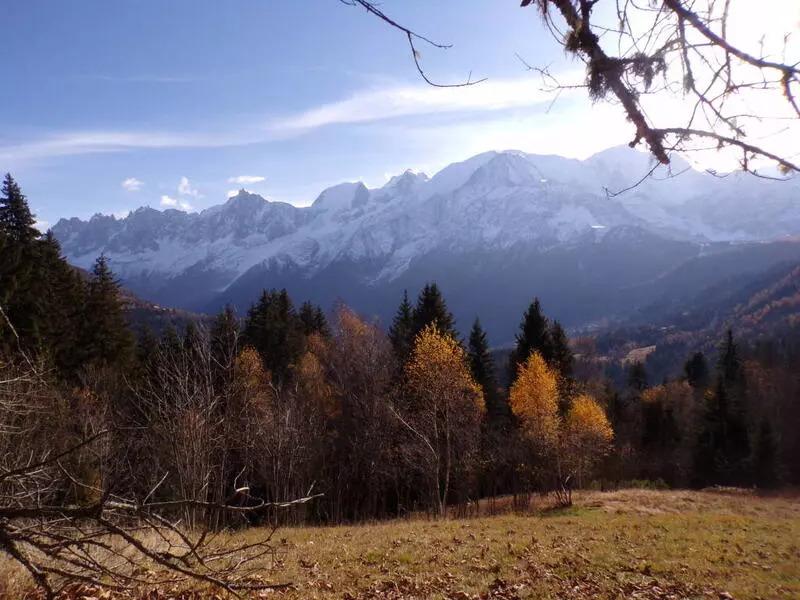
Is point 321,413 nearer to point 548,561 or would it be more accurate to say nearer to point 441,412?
point 441,412

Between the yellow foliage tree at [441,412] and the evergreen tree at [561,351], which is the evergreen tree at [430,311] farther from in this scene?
the yellow foliage tree at [441,412]

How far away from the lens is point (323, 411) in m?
31.1

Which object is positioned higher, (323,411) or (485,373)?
(485,373)

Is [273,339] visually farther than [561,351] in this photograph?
Yes

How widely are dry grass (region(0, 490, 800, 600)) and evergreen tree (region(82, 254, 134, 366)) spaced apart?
20.0 m

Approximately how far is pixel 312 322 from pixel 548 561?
4218cm

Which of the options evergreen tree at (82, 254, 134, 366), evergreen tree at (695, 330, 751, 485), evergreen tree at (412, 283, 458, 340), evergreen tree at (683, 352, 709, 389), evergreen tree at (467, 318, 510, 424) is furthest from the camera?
evergreen tree at (683, 352, 709, 389)

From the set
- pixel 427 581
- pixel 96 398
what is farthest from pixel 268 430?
pixel 427 581

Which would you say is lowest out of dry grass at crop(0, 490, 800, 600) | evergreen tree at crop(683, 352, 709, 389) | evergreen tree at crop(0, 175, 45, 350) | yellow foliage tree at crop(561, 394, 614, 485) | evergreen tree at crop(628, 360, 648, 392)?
evergreen tree at crop(628, 360, 648, 392)

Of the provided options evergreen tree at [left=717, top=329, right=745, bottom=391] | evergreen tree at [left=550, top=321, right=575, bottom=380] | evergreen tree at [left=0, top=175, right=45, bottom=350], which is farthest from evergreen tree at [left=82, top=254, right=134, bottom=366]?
evergreen tree at [left=717, top=329, right=745, bottom=391]

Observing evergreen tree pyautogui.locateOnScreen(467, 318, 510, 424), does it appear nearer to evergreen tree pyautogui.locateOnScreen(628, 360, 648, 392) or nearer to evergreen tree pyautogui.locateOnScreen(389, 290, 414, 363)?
evergreen tree pyautogui.locateOnScreen(389, 290, 414, 363)

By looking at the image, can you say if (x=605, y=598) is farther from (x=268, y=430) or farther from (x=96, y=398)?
(x=96, y=398)

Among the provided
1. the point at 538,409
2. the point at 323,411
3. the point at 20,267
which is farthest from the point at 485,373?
the point at 20,267

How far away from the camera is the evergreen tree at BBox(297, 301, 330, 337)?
1911 inches
